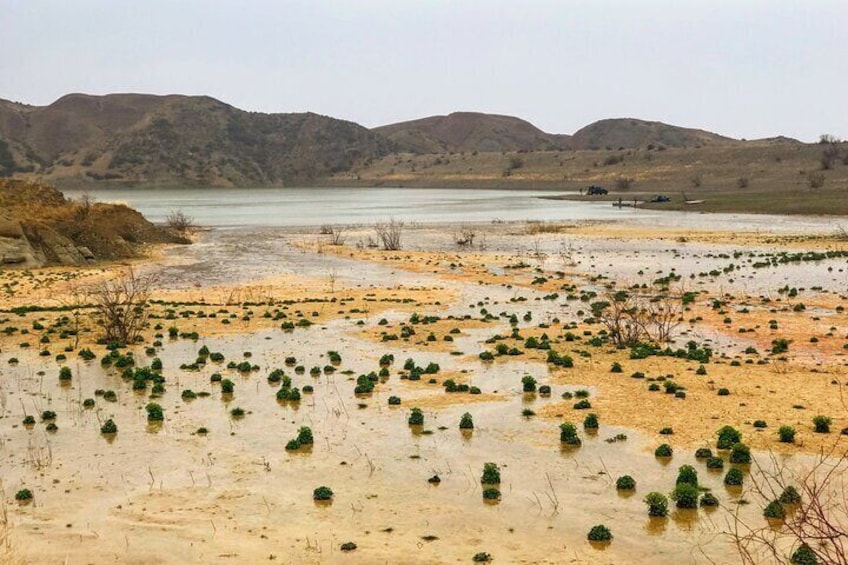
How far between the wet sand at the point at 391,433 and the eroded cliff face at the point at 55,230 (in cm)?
1081

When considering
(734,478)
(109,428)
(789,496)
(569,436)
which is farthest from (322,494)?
(789,496)

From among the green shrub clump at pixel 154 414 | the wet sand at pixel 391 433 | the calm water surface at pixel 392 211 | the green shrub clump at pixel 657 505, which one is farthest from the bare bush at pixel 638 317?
the calm water surface at pixel 392 211

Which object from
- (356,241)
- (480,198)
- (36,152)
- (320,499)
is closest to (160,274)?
(356,241)

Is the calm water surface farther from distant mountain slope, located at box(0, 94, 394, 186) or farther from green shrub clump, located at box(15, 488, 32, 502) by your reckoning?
green shrub clump, located at box(15, 488, 32, 502)

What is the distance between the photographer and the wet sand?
991 cm

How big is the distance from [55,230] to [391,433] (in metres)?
35.1

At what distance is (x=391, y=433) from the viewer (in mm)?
14016

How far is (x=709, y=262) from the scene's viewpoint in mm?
39844

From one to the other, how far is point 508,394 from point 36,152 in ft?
688

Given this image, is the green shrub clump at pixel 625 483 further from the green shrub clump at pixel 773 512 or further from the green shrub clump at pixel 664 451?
the green shrub clump at pixel 773 512

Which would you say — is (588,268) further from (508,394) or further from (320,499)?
(320,499)

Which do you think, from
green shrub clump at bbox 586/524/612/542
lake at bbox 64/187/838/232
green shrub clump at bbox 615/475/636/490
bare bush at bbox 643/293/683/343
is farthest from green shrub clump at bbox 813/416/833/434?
lake at bbox 64/187/838/232

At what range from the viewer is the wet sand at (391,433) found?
32.5ft

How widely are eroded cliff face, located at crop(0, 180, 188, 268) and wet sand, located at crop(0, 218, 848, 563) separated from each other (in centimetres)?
Result: 1081
